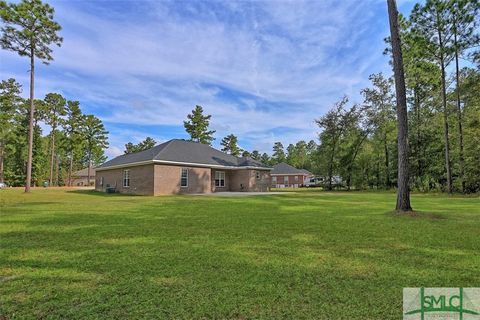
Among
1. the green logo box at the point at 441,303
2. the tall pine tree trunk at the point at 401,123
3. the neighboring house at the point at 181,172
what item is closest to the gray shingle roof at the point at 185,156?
the neighboring house at the point at 181,172

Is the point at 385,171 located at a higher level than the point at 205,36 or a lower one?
lower

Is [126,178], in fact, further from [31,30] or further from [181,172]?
[31,30]

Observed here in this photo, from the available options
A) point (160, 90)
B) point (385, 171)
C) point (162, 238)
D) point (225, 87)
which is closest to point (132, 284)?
point (162, 238)

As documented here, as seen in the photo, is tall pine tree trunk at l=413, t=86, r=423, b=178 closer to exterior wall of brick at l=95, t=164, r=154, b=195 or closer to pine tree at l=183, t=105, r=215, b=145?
exterior wall of brick at l=95, t=164, r=154, b=195

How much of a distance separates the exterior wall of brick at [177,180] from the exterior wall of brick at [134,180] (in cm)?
58

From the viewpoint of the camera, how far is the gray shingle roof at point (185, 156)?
22.5m

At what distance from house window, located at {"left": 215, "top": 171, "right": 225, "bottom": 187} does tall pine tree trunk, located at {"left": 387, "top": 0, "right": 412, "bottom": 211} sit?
60.8 feet

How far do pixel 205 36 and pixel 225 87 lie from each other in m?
12.8

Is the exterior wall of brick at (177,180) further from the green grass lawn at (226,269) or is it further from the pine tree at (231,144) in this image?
the pine tree at (231,144)

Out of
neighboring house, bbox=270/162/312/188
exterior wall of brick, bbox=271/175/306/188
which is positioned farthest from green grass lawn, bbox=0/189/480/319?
exterior wall of brick, bbox=271/175/306/188

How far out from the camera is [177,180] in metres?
22.7

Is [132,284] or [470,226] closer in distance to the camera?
[132,284]

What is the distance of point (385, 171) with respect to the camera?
105ft

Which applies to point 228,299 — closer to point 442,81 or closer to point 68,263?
point 68,263
